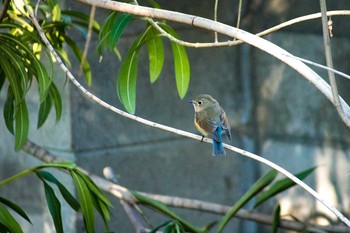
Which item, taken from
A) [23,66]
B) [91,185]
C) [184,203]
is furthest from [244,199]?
[23,66]

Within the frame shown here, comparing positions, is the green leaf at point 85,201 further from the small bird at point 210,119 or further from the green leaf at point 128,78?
the small bird at point 210,119

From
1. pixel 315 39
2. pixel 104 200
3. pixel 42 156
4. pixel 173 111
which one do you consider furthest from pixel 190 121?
pixel 104 200

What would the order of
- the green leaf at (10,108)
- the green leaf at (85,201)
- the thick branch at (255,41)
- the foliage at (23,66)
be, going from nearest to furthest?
1. the thick branch at (255,41)
2. the foliage at (23,66)
3. the green leaf at (85,201)
4. the green leaf at (10,108)

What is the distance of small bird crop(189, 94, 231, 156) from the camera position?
3258 millimetres

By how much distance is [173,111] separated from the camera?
441 centimetres

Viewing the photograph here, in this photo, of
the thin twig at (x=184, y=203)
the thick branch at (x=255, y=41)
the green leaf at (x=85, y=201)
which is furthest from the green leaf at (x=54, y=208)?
the thick branch at (x=255, y=41)

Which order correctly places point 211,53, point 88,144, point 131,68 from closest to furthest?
1. point 131,68
2. point 88,144
3. point 211,53

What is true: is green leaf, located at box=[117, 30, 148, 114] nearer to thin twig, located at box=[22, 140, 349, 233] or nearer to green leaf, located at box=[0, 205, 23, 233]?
green leaf, located at box=[0, 205, 23, 233]

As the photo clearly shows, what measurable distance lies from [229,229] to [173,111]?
31.2 inches

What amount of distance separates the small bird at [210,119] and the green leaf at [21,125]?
69cm

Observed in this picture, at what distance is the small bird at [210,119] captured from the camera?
326 centimetres

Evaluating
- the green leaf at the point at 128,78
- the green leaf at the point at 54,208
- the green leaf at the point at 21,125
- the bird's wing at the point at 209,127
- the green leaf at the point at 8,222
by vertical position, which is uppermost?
the green leaf at the point at 128,78

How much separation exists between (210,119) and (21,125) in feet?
2.60

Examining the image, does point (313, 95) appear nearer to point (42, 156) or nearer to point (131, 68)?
point (42, 156)
